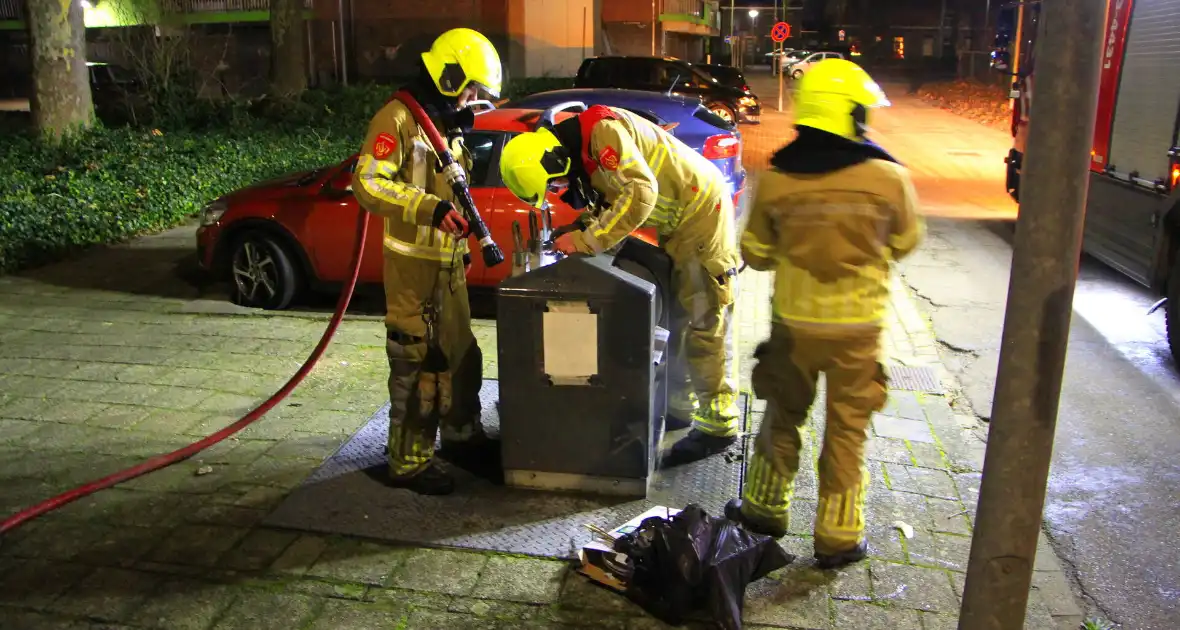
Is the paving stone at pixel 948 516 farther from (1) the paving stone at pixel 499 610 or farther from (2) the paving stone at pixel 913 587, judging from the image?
(1) the paving stone at pixel 499 610

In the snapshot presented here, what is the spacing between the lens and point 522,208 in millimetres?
6668

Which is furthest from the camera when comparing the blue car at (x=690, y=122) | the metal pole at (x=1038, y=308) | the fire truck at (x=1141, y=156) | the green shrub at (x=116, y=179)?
the green shrub at (x=116, y=179)

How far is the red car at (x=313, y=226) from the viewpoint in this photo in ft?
22.3

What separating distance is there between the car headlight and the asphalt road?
18.8 ft

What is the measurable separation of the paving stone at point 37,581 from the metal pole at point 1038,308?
323 centimetres

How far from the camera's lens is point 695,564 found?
10.6ft

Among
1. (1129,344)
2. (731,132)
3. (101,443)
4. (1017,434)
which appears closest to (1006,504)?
(1017,434)

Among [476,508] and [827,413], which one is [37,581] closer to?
[476,508]

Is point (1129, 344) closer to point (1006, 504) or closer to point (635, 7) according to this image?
point (1006, 504)

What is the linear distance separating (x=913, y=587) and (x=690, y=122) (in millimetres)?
5880

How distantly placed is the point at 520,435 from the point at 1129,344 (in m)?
5.07

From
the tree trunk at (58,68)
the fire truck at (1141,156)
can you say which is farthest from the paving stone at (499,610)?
the tree trunk at (58,68)

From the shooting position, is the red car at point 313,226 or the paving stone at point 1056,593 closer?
the paving stone at point 1056,593

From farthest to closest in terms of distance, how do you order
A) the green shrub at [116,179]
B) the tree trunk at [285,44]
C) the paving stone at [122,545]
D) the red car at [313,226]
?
the tree trunk at [285,44] → the green shrub at [116,179] → the red car at [313,226] → the paving stone at [122,545]
